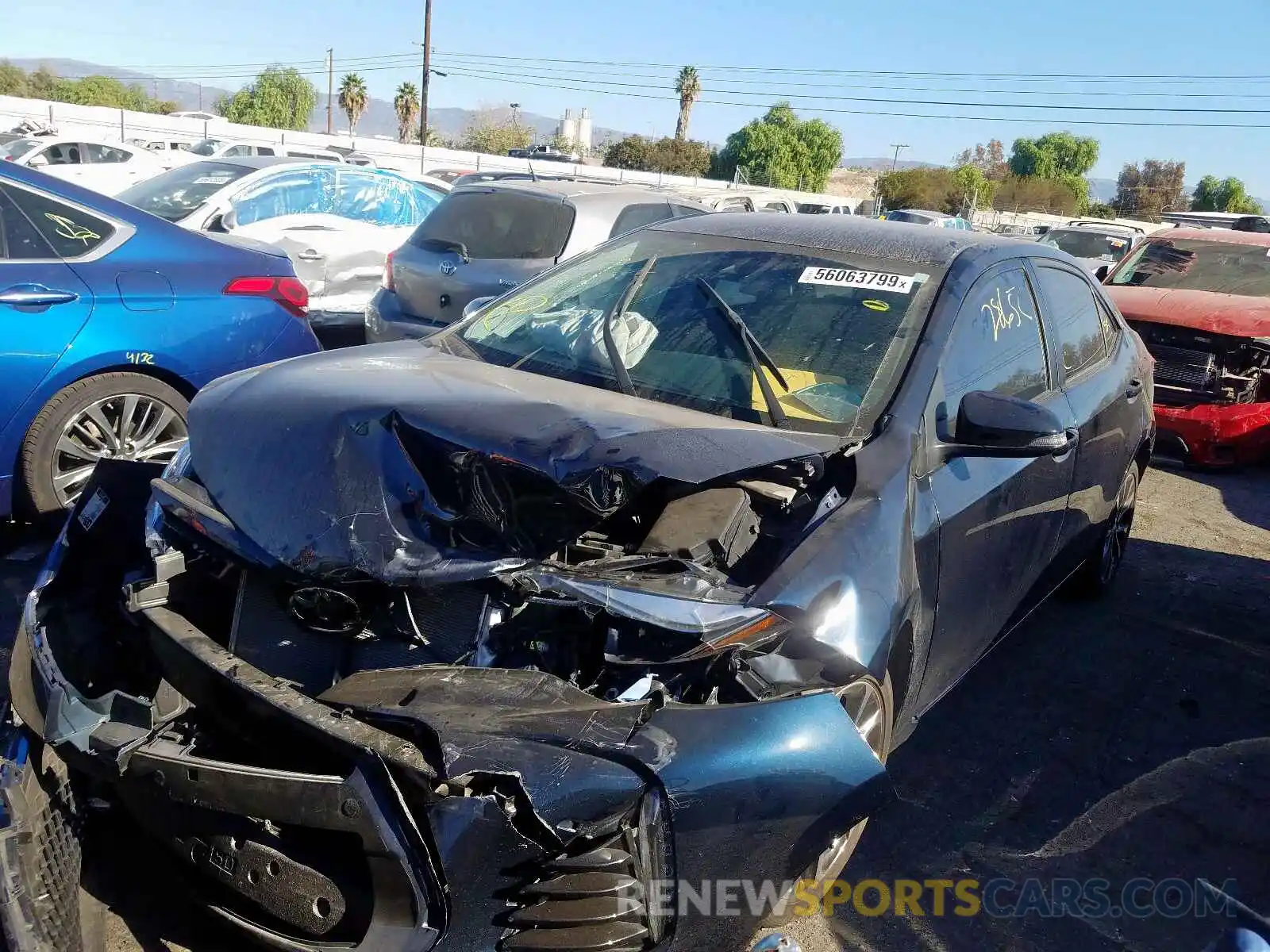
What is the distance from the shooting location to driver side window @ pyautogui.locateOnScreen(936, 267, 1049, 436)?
128 inches

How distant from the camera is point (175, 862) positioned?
7.47 ft

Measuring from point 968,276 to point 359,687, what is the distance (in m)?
2.40

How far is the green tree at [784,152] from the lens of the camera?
59.2 m

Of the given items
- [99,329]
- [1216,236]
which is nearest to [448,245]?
[99,329]

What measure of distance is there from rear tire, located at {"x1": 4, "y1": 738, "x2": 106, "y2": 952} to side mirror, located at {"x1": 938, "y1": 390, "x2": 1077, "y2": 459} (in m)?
2.45

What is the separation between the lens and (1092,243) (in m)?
18.3

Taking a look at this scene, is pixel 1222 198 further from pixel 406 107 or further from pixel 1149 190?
pixel 406 107

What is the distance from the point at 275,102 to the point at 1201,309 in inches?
3004

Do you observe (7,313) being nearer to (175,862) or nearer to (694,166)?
(175,862)

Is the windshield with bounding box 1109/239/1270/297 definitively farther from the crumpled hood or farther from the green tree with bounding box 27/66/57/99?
the green tree with bounding box 27/66/57/99

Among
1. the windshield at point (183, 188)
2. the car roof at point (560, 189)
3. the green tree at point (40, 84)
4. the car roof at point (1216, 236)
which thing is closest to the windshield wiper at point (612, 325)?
the car roof at point (560, 189)

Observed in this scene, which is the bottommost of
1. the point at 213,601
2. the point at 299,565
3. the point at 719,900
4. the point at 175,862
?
the point at 175,862

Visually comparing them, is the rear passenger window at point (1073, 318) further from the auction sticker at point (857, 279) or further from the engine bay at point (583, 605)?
the engine bay at point (583, 605)

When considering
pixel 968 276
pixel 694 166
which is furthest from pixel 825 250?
pixel 694 166
